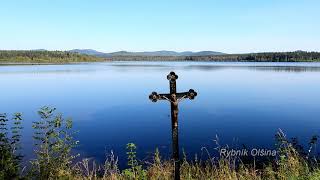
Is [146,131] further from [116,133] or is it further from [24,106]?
[24,106]

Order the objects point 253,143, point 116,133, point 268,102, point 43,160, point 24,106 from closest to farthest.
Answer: point 43,160, point 253,143, point 116,133, point 24,106, point 268,102

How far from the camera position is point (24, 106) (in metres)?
34.9

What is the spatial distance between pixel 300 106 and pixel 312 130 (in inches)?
488

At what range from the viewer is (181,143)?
20375mm

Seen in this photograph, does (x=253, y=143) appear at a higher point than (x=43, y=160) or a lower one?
lower

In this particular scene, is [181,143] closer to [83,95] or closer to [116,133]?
[116,133]

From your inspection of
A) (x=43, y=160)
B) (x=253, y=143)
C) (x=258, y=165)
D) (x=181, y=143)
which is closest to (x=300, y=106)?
(x=253, y=143)

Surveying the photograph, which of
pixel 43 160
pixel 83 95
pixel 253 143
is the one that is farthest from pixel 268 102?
pixel 43 160

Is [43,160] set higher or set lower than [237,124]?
higher

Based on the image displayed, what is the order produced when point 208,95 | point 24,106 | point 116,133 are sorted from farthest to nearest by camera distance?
point 208,95 < point 24,106 < point 116,133

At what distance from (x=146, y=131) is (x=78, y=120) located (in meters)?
6.96

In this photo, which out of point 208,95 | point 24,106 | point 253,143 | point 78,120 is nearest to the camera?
point 253,143

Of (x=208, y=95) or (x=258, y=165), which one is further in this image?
(x=208, y=95)

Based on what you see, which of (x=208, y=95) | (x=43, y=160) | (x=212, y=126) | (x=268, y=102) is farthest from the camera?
(x=208, y=95)
